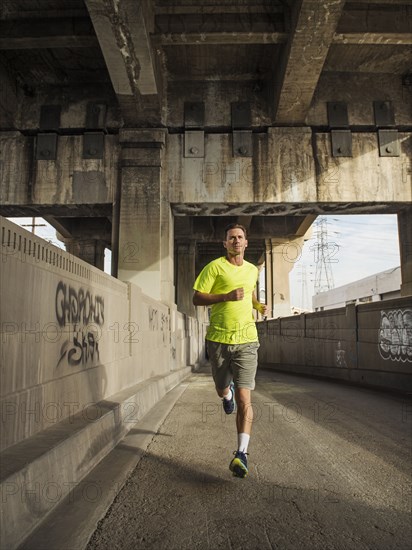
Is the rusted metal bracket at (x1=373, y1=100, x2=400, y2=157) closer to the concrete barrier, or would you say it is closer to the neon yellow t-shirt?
the concrete barrier

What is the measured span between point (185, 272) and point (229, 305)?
23.3 metres

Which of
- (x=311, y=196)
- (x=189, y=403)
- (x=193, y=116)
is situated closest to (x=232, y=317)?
(x=189, y=403)

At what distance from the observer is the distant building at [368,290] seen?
41.4 meters

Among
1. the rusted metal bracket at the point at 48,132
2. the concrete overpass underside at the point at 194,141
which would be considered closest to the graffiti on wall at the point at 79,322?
the concrete overpass underside at the point at 194,141

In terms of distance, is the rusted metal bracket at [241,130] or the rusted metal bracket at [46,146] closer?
the rusted metal bracket at [46,146]

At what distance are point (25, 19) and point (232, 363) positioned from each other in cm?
1184

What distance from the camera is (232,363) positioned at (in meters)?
4.05

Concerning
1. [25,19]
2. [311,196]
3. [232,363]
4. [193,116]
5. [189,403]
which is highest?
[25,19]

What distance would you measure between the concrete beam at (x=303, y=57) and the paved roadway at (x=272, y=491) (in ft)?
29.7

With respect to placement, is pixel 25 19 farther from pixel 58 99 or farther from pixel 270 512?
pixel 270 512

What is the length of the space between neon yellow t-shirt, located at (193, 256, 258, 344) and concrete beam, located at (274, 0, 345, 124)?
28.4 ft

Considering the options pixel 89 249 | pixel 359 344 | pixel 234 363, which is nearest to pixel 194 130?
pixel 359 344

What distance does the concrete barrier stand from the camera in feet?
8.91

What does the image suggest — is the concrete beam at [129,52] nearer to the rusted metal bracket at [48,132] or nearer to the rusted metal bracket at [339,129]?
the rusted metal bracket at [48,132]
